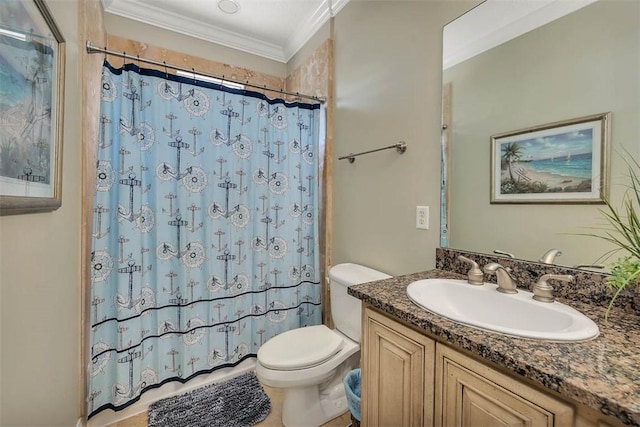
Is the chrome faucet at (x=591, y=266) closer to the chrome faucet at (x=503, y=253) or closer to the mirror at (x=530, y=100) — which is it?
the mirror at (x=530, y=100)

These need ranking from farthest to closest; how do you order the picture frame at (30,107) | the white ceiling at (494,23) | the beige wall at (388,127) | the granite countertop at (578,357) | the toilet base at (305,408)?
the toilet base at (305,408)
the beige wall at (388,127)
the white ceiling at (494,23)
the picture frame at (30,107)
the granite countertop at (578,357)

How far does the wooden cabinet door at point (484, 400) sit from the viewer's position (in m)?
0.54

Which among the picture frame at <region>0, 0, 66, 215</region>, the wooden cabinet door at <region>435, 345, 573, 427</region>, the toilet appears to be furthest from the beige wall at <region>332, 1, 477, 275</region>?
the picture frame at <region>0, 0, 66, 215</region>

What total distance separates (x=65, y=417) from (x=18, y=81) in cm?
126

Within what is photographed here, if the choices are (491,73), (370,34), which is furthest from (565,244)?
(370,34)

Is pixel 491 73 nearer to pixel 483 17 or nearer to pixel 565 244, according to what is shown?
pixel 483 17

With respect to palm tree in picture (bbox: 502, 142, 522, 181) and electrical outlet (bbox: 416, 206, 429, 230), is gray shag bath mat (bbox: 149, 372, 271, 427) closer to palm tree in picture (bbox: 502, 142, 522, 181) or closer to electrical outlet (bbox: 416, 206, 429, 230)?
electrical outlet (bbox: 416, 206, 429, 230)

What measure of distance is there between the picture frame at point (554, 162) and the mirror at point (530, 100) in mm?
20

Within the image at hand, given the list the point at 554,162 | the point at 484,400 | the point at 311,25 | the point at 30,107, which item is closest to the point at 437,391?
the point at 484,400

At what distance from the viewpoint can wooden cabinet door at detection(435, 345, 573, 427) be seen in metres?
0.54

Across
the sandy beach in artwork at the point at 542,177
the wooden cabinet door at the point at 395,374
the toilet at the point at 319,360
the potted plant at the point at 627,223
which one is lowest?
the toilet at the point at 319,360

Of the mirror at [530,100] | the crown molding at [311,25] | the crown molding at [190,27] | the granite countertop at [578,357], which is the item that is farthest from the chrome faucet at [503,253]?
the crown molding at [190,27]

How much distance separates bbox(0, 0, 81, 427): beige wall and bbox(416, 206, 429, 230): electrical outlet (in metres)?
1.42

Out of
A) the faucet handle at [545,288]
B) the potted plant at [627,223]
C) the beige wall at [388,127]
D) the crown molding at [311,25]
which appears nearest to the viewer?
the potted plant at [627,223]
